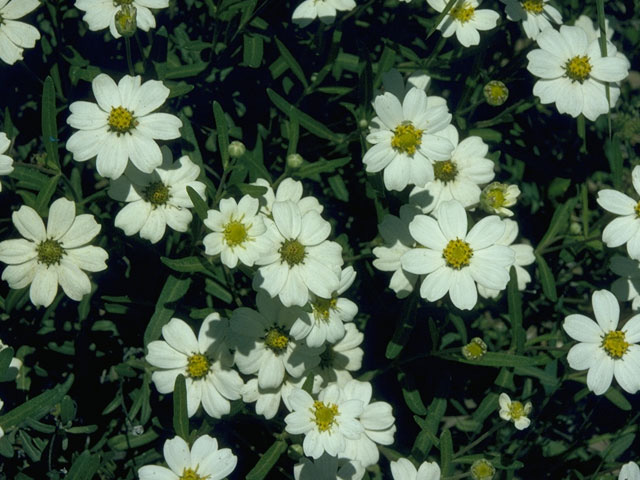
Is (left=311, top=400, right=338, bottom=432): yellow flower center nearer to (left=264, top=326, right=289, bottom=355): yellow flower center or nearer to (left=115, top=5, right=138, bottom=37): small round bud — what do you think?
(left=264, top=326, right=289, bottom=355): yellow flower center

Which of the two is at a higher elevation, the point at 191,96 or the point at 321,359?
the point at 191,96

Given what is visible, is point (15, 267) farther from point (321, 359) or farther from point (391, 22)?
point (391, 22)

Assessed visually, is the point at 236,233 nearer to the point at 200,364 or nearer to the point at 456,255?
the point at 200,364

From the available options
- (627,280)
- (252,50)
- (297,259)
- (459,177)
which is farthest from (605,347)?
(252,50)

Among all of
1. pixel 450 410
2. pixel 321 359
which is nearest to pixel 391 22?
pixel 321 359

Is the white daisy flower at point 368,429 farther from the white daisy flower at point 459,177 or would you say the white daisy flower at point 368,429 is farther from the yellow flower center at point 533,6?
the yellow flower center at point 533,6

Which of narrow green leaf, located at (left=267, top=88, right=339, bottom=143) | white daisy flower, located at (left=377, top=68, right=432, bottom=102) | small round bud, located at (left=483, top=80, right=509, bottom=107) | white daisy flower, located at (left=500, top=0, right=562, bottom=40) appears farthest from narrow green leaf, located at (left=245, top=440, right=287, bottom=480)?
white daisy flower, located at (left=500, top=0, right=562, bottom=40)
